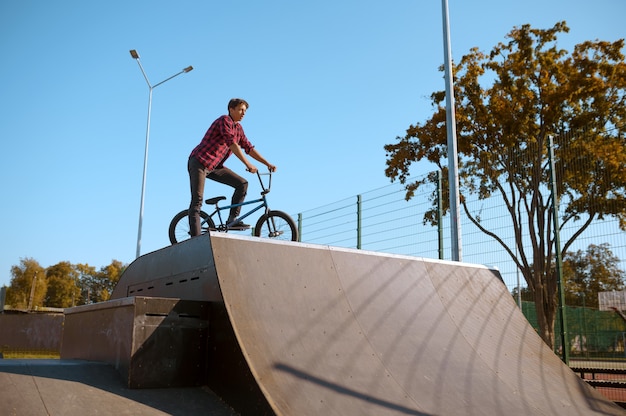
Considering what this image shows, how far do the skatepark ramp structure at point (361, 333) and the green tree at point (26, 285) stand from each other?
4775cm

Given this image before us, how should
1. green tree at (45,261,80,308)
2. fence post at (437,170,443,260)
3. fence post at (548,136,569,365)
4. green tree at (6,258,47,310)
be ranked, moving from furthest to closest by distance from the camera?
1. green tree at (45,261,80,308)
2. green tree at (6,258,47,310)
3. fence post at (437,170,443,260)
4. fence post at (548,136,569,365)

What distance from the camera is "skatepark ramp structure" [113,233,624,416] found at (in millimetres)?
3494

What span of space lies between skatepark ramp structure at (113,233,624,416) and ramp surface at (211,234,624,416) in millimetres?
11

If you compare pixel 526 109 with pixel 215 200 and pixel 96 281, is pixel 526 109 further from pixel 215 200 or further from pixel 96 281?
pixel 96 281

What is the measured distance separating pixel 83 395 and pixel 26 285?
53116 mm

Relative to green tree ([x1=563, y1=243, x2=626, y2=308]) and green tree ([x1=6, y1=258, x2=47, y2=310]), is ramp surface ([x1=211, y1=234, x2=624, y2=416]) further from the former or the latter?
green tree ([x1=6, y1=258, x2=47, y2=310])

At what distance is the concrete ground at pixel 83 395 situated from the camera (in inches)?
113

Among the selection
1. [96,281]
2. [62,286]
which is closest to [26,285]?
[62,286]

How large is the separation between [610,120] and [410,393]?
15.1 meters

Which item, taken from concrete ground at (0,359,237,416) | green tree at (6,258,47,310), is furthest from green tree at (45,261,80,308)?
concrete ground at (0,359,237,416)

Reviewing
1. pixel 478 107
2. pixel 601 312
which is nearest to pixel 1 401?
pixel 601 312

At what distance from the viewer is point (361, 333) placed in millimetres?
4117

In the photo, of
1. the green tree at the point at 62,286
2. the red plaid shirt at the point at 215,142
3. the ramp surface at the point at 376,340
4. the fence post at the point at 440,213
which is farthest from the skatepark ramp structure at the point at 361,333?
the green tree at the point at 62,286

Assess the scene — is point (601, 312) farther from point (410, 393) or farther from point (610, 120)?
point (610, 120)
